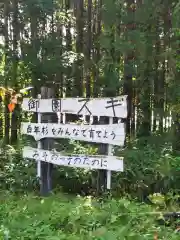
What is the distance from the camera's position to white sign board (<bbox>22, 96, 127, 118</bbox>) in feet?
15.9

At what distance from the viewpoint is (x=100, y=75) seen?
902 centimetres

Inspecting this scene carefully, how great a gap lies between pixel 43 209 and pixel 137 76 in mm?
5683

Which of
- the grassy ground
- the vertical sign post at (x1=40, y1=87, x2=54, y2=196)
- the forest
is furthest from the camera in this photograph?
Result: the forest

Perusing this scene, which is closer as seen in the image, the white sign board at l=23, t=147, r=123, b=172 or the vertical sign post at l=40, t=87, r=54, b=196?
the white sign board at l=23, t=147, r=123, b=172

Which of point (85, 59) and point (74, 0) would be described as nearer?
point (85, 59)

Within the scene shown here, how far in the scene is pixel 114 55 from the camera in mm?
8922

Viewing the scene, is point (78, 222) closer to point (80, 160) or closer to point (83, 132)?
point (80, 160)

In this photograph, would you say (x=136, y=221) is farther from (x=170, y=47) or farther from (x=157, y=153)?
(x=170, y=47)

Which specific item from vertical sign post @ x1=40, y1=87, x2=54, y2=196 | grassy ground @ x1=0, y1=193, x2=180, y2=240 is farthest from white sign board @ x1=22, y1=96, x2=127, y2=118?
grassy ground @ x1=0, y1=193, x2=180, y2=240

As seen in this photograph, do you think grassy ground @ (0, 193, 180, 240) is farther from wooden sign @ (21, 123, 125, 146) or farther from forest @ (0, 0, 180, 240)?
wooden sign @ (21, 123, 125, 146)

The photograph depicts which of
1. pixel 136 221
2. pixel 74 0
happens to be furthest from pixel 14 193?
pixel 74 0

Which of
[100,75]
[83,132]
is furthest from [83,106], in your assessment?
[100,75]

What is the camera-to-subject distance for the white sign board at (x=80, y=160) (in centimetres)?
484

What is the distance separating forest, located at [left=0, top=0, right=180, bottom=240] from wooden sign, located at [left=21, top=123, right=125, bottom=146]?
0.73 meters
